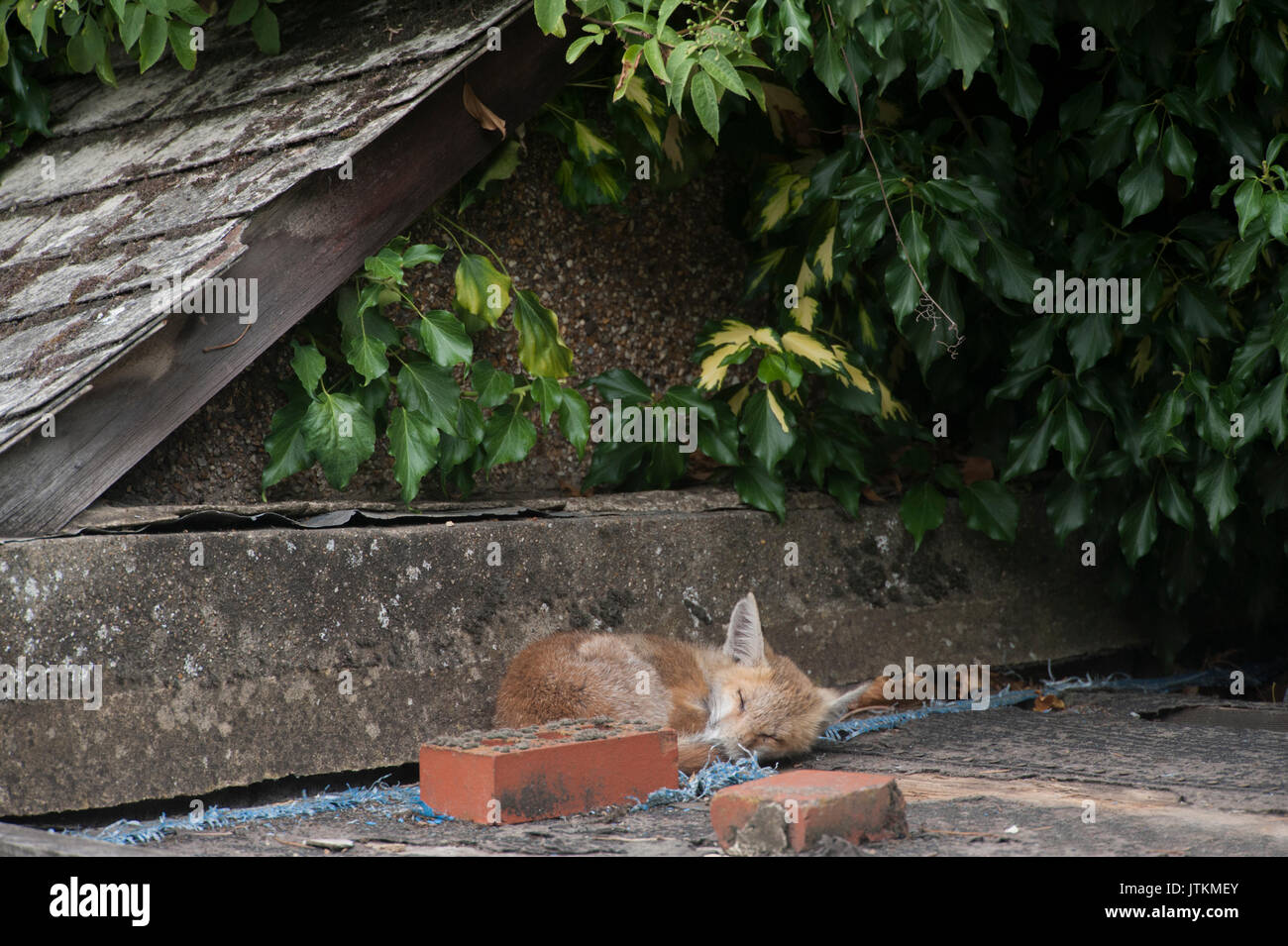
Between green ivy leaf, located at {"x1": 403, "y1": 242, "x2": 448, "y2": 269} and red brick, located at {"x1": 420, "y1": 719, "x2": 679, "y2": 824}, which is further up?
green ivy leaf, located at {"x1": 403, "y1": 242, "x2": 448, "y2": 269}

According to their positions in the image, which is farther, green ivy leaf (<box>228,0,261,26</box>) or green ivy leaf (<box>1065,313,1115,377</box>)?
green ivy leaf (<box>1065,313,1115,377</box>)

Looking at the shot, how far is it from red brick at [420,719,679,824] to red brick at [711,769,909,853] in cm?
46

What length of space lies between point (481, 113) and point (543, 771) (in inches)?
80.2

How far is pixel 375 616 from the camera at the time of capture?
145 inches

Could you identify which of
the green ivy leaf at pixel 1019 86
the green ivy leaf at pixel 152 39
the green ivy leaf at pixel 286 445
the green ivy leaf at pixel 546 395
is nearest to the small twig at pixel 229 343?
the green ivy leaf at pixel 286 445

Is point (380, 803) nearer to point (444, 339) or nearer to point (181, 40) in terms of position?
point (444, 339)

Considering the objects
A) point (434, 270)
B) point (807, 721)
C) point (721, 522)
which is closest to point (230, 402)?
point (434, 270)

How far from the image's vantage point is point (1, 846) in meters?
2.49

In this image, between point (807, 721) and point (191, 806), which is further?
point (807, 721)

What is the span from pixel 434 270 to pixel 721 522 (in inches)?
51.0

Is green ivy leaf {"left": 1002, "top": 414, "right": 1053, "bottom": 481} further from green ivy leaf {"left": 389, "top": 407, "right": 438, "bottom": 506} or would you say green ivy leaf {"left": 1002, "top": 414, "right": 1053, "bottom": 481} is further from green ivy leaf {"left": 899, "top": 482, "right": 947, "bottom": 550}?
green ivy leaf {"left": 389, "top": 407, "right": 438, "bottom": 506}

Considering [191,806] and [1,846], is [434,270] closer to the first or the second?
[191,806]

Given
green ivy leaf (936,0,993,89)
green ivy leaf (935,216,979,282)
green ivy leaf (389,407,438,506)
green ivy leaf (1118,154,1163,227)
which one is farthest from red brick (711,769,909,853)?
green ivy leaf (1118,154,1163,227)

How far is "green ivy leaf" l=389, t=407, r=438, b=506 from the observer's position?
150 inches
